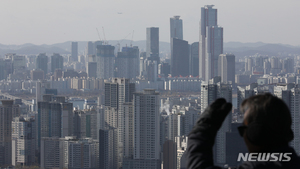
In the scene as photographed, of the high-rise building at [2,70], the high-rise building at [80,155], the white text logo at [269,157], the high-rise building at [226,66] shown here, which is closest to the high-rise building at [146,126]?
the high-rise building at [80,155]

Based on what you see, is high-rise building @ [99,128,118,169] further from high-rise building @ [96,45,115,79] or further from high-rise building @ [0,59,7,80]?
high-rise building @ [0,59,7,80]

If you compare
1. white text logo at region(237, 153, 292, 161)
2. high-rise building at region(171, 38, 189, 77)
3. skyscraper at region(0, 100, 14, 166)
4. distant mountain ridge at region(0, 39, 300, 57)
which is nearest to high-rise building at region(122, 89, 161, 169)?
skyscraper at region(0, 100, 14, 166)

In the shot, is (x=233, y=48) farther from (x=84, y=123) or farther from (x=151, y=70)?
(x=84, y=123)

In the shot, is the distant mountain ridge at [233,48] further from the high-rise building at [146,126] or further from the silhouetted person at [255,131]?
the silhouetted person at [255,131]

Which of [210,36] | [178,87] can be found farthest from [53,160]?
[210,36]

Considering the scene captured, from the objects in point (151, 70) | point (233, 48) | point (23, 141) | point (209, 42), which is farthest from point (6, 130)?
point (233, 48)
